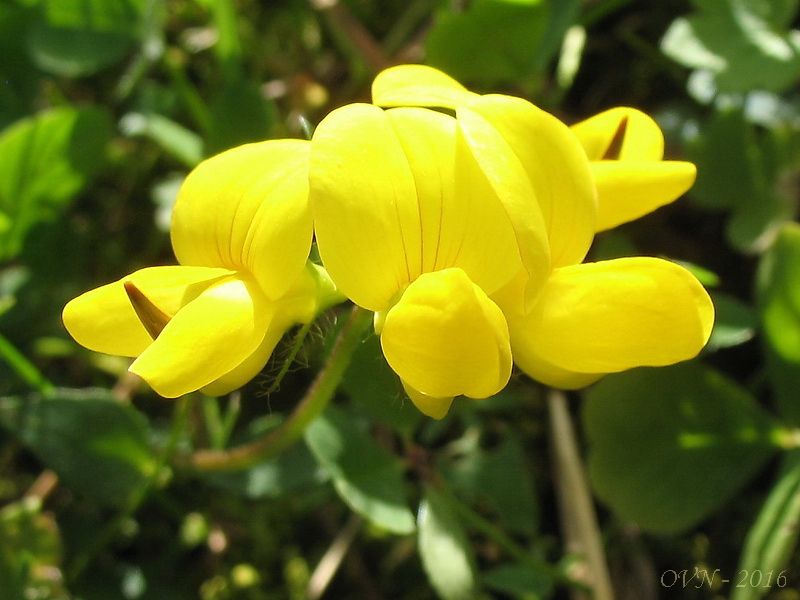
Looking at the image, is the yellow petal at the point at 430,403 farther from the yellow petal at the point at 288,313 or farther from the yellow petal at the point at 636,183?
the yellow petal at the point at 636,183

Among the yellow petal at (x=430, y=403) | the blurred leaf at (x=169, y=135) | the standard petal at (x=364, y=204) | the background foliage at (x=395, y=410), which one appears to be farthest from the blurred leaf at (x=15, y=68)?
the yellow petal at (x=430, y=403)

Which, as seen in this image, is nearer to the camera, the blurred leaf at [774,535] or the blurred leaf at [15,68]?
the blurred leaf at [774,535]

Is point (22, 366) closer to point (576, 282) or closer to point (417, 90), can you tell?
point (417, 90)

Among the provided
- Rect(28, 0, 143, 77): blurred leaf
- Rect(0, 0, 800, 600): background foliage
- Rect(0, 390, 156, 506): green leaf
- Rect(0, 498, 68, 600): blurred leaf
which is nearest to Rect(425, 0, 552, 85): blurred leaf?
Rect(0, 0, 800, 600): background foliage

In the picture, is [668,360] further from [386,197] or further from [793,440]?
[793,440]

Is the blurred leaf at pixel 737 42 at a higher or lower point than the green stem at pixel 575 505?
higher

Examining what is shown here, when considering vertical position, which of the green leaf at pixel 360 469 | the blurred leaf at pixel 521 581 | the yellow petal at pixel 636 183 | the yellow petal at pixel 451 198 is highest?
the yellow petal at pixel 451 198

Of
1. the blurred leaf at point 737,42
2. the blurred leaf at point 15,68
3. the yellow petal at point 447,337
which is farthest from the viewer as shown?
the blurred leaf at point 15,68
